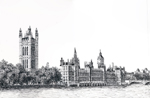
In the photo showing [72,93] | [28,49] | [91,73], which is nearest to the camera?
[72,93]

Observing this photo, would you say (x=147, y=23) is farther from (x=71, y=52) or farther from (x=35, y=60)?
(x=35, y=60)

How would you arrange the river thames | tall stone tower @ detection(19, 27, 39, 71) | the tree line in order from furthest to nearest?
the tree line
tall stone tower @ detection(19, 27, 39, 71)
the river thames

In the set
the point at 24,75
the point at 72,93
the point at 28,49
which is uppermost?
the point at 28,49

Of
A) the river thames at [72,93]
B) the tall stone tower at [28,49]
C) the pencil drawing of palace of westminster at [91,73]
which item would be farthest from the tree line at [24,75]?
the river thames at [72,93]

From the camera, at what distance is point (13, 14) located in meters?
6.67

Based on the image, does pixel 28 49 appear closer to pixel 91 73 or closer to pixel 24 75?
pixel 24 75

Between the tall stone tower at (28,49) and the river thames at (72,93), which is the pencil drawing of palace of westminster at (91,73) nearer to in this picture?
the river thames at (72,93)

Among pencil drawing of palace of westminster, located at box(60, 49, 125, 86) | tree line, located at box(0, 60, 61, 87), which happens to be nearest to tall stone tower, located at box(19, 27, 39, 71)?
tree line, located at box(0, 60, 61, 87)

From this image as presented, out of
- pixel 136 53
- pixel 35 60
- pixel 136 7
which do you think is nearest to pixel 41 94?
pixel 35 60

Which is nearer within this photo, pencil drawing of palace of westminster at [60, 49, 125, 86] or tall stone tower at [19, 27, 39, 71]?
tall stone tower at [19, 27, 39, 71]

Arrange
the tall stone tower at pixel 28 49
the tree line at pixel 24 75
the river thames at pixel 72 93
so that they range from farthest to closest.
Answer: the tree line at pixel 24 75, the tall stone tower at pixel 28 49, the river thames at pixel 72 93

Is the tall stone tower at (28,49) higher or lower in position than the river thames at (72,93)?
higher

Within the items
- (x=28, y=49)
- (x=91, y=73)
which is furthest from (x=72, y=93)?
(x=91, y=73)

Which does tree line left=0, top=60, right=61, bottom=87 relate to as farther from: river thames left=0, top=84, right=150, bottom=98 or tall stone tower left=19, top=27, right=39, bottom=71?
river thames left=0, top=84, right=150, bottom=98
